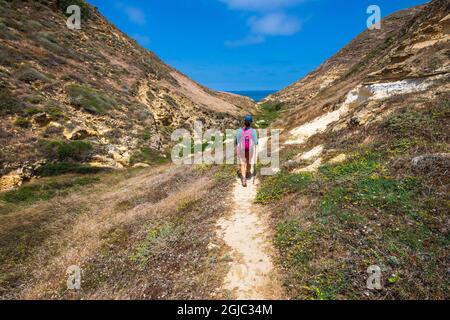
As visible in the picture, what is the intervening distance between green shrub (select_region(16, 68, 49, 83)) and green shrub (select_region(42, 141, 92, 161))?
354 inches

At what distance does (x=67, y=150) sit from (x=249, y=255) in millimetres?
18120

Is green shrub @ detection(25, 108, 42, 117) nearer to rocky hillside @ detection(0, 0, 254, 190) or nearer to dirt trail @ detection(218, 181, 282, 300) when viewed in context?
rocky hillside @ detection(0, 0, 254, 190)

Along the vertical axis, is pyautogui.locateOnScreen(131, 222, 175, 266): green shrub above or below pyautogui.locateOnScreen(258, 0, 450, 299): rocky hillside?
below

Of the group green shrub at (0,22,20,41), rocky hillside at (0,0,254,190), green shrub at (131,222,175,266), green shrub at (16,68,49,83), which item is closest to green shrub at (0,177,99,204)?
rocky hillside at (0,0,254,190)

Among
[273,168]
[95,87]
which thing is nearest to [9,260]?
[273,168]

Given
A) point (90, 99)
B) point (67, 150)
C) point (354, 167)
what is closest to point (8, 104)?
point (67, 150)

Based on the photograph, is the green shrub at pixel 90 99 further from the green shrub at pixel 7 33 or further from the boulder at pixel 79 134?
the green shrub at pixel 7 33

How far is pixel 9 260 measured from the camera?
912 cm

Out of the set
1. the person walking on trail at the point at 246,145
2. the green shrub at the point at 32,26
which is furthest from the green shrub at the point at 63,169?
the green shrub at the point at 32,26

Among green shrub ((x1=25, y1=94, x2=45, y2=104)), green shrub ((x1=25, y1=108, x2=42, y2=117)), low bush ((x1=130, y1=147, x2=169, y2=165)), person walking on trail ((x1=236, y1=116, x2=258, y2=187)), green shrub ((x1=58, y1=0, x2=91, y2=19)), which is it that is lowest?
person walking on trail ((x1=236, y1=116, x2=258, y2=187))

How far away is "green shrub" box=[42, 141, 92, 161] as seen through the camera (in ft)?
64.1
